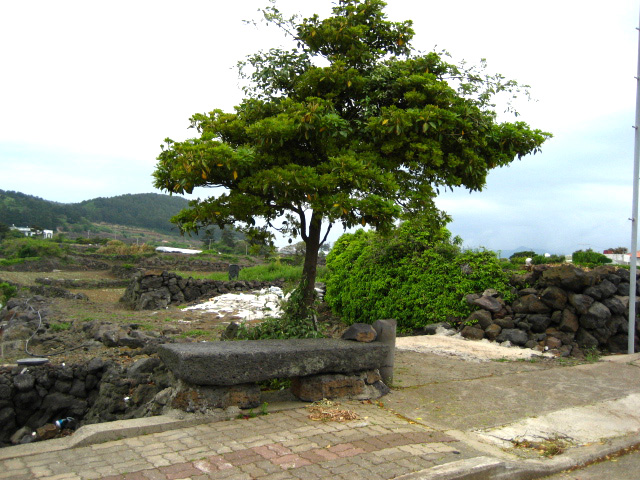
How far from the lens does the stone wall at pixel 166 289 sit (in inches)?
716

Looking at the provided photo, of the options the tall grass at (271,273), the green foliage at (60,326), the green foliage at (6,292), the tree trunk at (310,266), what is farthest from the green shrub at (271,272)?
the tree trunk at (310,266)

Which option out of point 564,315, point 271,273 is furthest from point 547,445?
point 271,273

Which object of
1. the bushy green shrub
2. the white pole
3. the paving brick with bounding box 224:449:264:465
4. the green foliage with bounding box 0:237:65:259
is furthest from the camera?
the green foliage with bounding box 0:237:65:259

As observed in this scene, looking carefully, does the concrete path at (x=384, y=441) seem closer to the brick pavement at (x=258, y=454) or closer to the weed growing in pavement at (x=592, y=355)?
the brick pavement at (x=258, y=454)

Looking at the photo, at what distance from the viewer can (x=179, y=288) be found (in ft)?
64.8

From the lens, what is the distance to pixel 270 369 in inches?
Result: 210

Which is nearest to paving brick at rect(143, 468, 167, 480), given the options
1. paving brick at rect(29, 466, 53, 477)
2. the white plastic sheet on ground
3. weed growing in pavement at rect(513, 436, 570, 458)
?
paving brick at rect(29, 466, 53, 477)

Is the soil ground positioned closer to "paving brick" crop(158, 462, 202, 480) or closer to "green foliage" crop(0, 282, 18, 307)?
"green foliage" crop(0, 282, 18, 307)

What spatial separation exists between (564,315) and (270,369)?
6587 mm

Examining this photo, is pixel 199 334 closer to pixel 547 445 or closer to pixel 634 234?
pixel 547 445

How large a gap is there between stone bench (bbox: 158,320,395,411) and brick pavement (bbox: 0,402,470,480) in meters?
0.34

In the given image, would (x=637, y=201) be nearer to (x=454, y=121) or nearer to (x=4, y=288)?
(x=454, y=121)

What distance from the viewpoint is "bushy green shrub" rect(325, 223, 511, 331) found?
11.0 metres

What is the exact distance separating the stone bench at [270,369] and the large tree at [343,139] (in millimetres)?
1460
